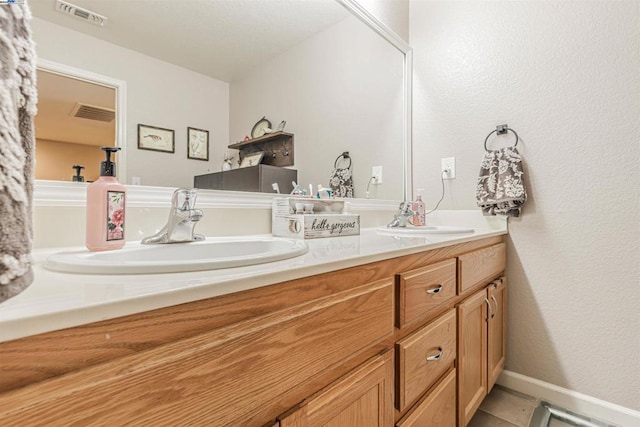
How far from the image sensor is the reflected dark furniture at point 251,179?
99cm

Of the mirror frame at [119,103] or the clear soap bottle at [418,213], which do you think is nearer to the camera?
the mirror frame at [119,103]

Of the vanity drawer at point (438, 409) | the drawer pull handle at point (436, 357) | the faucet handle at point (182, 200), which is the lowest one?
the vanity drawer at point (438, 409)

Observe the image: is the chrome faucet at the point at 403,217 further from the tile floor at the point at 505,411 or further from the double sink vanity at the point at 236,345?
the tile floor at the point at 505,411

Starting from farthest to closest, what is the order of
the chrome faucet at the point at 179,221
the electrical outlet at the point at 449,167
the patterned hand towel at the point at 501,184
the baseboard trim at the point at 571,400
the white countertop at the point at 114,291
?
the electrical outlet at the point at 449,167
the patterned hand towel at the point at 501,184
the baseboard trim at the point at 571,400
the chrome faucet at the point at 179,221
the white countertop at the point at 114,291

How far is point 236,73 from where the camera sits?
1.06 meters

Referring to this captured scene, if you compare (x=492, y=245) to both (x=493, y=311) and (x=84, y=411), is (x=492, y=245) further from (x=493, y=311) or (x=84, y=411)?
(x=84, y=411)

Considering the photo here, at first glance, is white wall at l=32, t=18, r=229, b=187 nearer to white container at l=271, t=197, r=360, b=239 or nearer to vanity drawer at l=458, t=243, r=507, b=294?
white container at l=271, t=197, r=360, b=239

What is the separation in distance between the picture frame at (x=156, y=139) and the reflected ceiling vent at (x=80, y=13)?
261 millimetres

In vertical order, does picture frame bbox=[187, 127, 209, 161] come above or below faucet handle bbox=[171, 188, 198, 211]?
above

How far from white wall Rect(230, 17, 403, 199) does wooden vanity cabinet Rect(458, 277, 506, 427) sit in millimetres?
718

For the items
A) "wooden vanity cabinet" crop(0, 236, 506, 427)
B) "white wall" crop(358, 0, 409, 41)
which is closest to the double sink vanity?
"wooden vanity cabinet" crop(0, 236, 506, 427)

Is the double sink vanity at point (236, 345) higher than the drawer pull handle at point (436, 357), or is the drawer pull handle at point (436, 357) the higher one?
the double sink vanity at point (236, 345)

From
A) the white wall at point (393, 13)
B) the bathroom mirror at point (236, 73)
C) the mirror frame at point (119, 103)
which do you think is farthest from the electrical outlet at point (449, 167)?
the mirror frame at point (119, 103)

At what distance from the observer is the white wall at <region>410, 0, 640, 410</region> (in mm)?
1249
